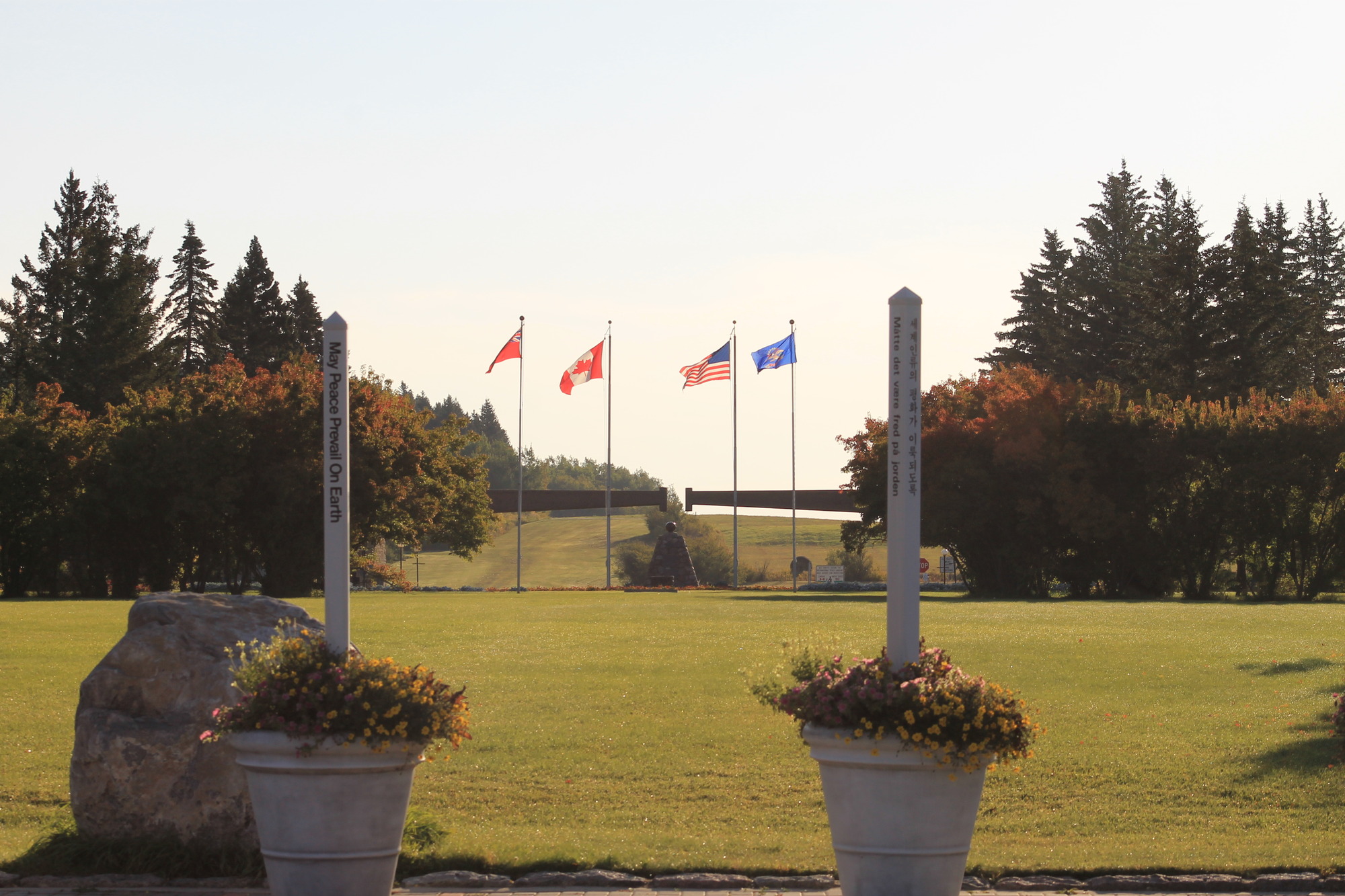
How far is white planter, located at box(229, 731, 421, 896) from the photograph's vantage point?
6.10 meters

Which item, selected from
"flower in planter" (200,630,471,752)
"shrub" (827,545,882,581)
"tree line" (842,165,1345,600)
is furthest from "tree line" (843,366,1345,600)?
"flower in planter" (200,630,471,752)

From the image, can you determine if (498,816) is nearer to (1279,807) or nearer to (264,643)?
(264,643)

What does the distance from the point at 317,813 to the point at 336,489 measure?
174cm

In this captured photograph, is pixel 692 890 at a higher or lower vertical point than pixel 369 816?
lower

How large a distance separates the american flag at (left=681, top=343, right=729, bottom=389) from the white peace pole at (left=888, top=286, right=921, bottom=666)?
135 ft

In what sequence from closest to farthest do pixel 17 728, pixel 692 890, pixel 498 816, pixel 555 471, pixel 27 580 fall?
pixel 692 890 < pixel 498 816 < pixel 17 728 < pixel 27 580 < pixel 555 471

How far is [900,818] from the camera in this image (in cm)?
577

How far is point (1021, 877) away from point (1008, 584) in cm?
4255

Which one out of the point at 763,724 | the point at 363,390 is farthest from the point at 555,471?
the point at 763,724

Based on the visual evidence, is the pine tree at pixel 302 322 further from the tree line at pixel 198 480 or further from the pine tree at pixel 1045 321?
the pine tree at pixel 1045 321

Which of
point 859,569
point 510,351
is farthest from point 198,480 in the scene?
point 859,569

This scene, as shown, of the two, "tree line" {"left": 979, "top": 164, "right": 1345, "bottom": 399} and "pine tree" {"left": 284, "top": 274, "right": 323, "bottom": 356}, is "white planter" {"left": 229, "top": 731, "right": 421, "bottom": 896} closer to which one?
"tree line" {"left": 979, "top": 164, "right": 1345, "bottom": 399}

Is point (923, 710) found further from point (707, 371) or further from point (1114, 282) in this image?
point (1114, 282)

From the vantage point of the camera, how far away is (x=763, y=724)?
1362cm
